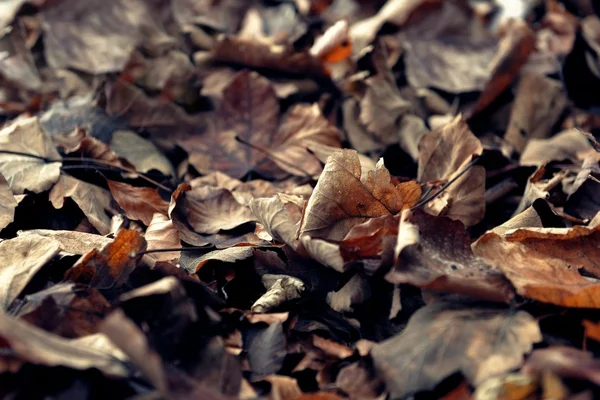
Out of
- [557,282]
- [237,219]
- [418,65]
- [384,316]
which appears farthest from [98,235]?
[418,65]

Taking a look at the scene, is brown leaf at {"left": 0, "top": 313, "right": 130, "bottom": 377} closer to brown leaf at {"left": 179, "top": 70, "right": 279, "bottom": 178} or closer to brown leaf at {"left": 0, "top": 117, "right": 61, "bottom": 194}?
brown leaf at {"left": 0, "top": 117, "right": 61, "bottom": 194}

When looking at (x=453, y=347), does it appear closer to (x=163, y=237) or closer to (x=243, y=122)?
(x=163, y=237)

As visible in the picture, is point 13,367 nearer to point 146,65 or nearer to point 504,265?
point 504,265

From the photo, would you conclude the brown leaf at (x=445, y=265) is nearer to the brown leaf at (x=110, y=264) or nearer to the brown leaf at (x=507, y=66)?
the brown leaf at (x=110, y=264)

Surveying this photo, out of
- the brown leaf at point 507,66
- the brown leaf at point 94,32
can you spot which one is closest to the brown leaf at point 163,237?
the brown leaf at point 94,32

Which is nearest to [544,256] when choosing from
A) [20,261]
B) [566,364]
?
[566,364]

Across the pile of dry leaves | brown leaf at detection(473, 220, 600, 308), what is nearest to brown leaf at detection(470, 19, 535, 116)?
the pile of dry leaves
